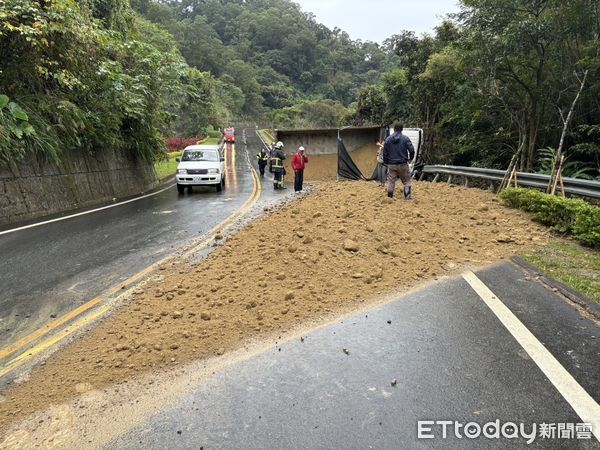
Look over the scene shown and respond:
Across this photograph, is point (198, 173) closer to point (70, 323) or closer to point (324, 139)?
point (324, 139)

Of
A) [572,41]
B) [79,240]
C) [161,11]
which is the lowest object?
[79,240]

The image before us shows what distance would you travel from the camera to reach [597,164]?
13.6 m

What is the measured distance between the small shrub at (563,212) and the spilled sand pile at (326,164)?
11.2 m

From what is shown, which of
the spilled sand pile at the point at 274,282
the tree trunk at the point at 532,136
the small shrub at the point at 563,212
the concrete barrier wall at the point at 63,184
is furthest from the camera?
the tree trunk at the point at 532,136

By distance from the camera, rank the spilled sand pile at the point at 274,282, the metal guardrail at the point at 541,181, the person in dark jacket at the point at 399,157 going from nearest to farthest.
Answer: the spilled sand pile at the point at 274,282
the metal guardrail at the point at 541,181
the person in dark jacket at the point at 399,157

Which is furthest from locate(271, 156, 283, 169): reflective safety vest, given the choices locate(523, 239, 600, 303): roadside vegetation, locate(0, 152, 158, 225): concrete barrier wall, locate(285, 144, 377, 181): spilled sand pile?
locate(523, 239, 600, 303): roadside vegetation

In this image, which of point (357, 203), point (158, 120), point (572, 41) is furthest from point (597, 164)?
point (158, 120)

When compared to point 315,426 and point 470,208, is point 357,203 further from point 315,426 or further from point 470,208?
point 315,426

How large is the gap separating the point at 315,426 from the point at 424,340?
1.53 m

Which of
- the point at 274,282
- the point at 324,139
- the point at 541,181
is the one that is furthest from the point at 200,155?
the point at 274,282

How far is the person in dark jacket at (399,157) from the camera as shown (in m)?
9.55

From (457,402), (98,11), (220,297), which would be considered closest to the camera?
(457,402)

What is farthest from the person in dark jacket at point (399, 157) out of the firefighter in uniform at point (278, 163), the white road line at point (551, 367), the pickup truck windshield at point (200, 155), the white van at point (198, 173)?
the pickup truck windshield at point (200, 155)

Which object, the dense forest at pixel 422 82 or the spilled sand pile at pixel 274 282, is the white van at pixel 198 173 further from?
the spilled sand pile at pixel 274 282
